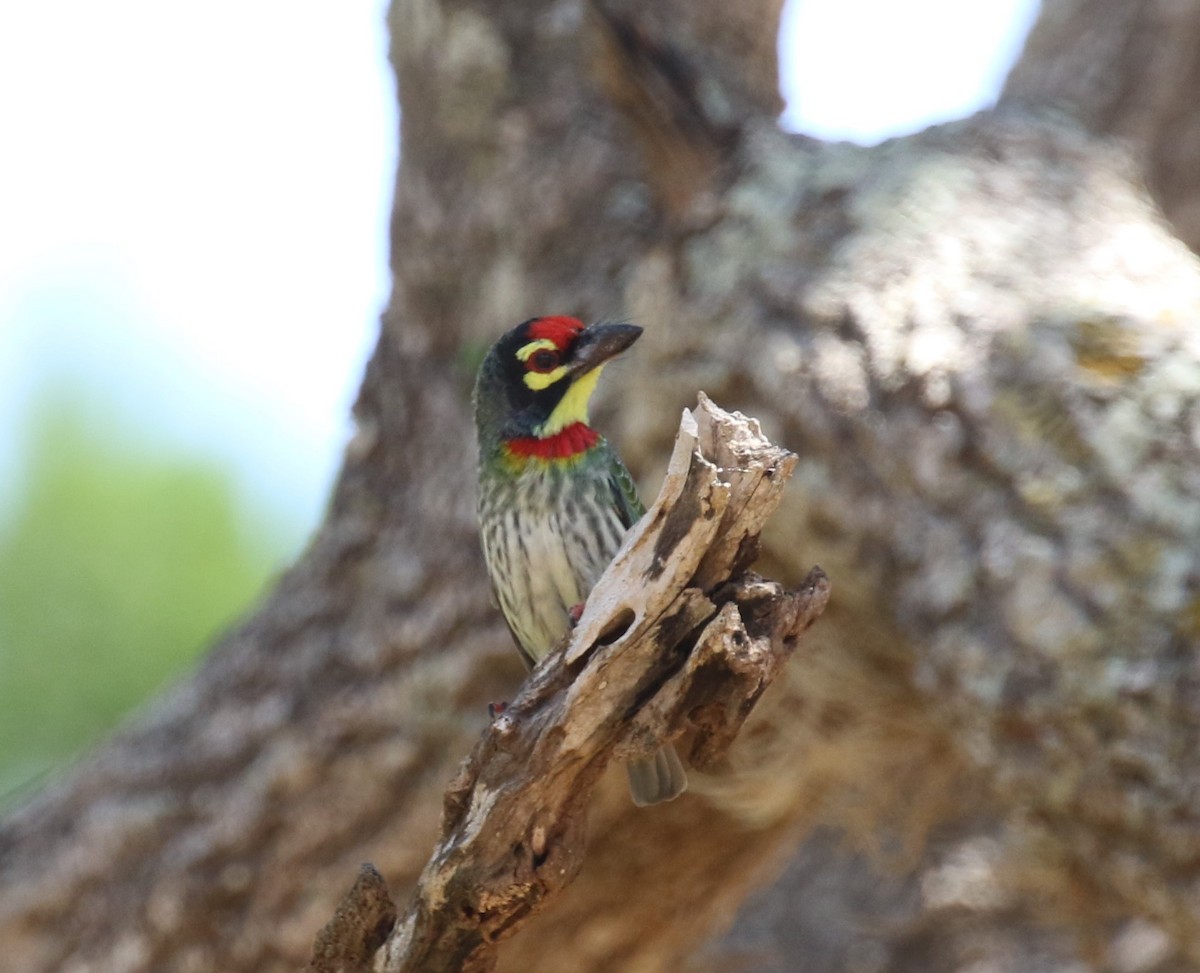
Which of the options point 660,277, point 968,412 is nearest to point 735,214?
point 660,277

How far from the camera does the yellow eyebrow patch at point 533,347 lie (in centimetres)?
478

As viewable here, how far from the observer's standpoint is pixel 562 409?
4848mm

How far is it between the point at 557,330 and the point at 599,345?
18 centimetres

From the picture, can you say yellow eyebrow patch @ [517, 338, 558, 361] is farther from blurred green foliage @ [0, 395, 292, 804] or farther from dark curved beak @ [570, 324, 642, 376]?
blurred green foliage @ [0, 395, 292, 804]

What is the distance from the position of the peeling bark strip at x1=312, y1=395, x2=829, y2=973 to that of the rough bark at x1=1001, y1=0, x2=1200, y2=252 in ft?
18.9

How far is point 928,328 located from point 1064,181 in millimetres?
1154

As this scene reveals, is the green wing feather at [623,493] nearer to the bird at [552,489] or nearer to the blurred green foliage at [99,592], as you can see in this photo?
the bird at [552,489]

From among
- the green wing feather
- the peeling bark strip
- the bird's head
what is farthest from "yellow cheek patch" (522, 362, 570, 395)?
the peeling bark strip

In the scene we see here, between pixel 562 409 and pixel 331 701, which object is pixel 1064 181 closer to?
pixel 562 409

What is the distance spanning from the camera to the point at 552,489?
15.4 feet

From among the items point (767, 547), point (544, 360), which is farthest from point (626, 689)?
point (767, 547)

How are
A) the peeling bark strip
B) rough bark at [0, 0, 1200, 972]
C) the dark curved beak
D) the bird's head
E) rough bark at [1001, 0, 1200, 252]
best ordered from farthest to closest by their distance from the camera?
rough bark at [1001, 0, 1200, 252], the bird's head, the dark curved beak, rough bark at [0, 0, 1200, 972], the peeling bark strip

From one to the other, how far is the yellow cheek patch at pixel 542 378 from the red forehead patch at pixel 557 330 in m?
0.07

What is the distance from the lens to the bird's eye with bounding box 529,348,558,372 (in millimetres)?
4789
